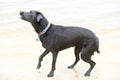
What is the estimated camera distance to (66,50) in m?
8.11

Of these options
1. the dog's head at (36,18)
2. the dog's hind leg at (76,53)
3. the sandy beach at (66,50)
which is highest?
the dog's head at (36,18)

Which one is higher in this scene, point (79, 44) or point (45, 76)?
point (79, 44)

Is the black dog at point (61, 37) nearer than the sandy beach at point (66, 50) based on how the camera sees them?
Yes

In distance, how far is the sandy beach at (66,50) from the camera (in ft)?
22.9

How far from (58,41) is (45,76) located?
73cm

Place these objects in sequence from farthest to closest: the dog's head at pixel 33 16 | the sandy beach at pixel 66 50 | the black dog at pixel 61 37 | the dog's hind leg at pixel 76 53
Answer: the sandy beach at pixel 66 50 → the dog's hind leg at pixel 76 53 → the black dog at pixel 61 37 → the dog's head at pixel 33 16

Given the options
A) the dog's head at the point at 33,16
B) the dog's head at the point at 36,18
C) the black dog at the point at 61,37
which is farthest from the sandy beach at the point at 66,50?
the dog's head at the point at 33,16

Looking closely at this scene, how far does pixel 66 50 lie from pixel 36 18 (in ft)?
6.14

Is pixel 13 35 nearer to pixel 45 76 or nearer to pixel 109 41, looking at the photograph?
pixel 109 41

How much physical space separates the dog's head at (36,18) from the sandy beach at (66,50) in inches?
36.8

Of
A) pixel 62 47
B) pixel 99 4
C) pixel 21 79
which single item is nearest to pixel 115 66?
pixel 62 47

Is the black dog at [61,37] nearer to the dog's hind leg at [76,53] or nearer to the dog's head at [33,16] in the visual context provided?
the dog's head at [33,16]

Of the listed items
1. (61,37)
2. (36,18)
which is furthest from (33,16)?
(61,37)

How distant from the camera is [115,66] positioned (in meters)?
7.13
